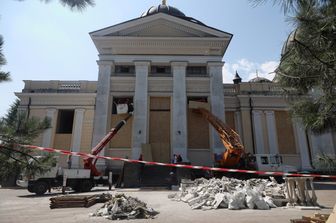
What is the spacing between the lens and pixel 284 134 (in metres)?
25.1

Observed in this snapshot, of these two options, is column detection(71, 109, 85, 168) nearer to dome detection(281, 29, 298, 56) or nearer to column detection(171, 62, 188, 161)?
column detection(171, 62, 188, 161)

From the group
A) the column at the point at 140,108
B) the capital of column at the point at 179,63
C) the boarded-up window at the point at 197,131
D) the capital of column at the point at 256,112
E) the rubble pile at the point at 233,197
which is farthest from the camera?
the capital of column at the point at 256,112

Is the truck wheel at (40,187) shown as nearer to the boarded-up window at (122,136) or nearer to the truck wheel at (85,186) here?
the truck wheel at (85,186)

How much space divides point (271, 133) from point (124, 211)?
21121 millimetres

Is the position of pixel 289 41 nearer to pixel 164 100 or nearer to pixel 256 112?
pixel 164 100

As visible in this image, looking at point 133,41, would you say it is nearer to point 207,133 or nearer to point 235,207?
point 207,133

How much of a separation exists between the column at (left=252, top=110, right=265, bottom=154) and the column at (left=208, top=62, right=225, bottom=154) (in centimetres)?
530

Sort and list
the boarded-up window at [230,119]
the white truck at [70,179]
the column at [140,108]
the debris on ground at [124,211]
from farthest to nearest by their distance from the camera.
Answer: the boarded-up window at [230,119], the column at [140,108], the white truck at [70,179], the debris on ground at [124,211]

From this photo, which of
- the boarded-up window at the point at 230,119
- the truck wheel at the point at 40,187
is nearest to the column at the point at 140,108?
the truck wheel at the point at 40,187

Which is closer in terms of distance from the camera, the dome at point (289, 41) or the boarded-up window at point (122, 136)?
the dome at point (289, 41)

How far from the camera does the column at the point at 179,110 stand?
20609 millimetres

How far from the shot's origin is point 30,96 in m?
25.3

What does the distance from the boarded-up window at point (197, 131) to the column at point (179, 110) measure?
0.97 metres

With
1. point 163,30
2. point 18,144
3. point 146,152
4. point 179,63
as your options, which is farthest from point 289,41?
point 163,30
